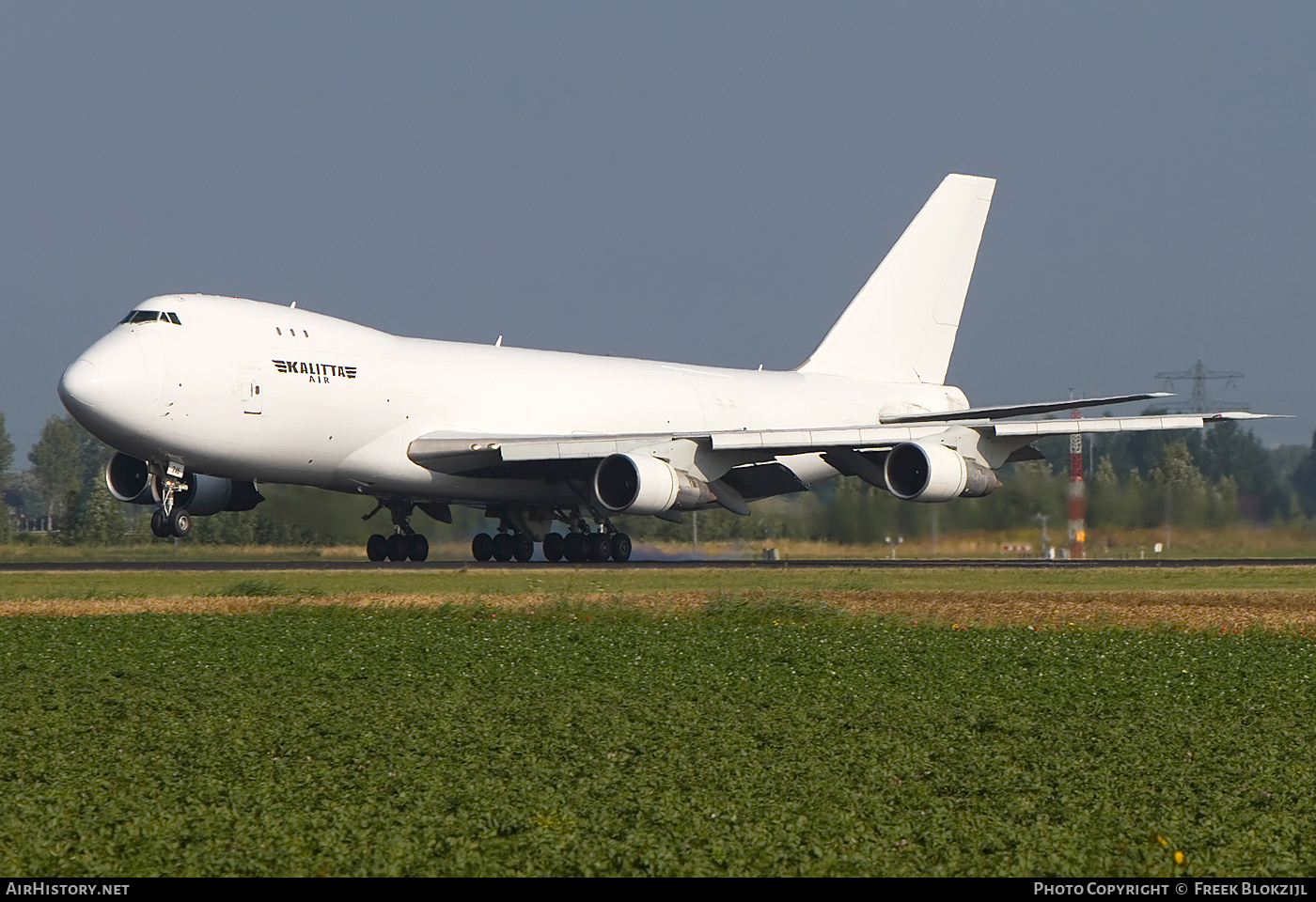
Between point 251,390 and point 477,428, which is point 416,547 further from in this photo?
point 251,390

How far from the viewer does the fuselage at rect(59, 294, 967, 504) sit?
23703mm

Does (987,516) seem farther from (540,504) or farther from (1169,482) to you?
(540,504)

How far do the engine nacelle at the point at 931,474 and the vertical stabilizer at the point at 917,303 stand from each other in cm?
791

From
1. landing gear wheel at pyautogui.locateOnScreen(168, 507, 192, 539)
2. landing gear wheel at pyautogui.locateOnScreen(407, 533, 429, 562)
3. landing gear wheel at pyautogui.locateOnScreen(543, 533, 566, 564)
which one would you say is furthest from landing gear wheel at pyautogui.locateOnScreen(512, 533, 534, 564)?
landing gear wheel at pyautogui.locateOnScreen(168, 507, 192, 539)

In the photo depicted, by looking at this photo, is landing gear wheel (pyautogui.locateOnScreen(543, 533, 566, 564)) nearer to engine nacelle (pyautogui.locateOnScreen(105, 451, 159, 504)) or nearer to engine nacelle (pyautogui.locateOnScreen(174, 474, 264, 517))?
engine nacelle (pyautogui.locateOnScreen(174, 474, 264, 517))

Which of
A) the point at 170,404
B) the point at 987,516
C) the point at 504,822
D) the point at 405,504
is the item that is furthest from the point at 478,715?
the point at 987,516

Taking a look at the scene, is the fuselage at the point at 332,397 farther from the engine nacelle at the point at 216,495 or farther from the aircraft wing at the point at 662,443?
the engine nacelle at the point at 216,495

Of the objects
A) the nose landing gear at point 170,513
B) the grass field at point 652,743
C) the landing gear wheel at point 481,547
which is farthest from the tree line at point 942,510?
the grass field at point 652,743

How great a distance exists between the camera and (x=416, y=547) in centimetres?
2986

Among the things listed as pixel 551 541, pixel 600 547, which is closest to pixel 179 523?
pixel 551 541

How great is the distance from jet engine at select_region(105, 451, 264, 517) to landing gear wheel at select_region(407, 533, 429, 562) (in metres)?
3.22

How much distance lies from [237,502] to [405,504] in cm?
310

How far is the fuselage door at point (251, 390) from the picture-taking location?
965 inches

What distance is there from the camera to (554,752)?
27.0 ft
